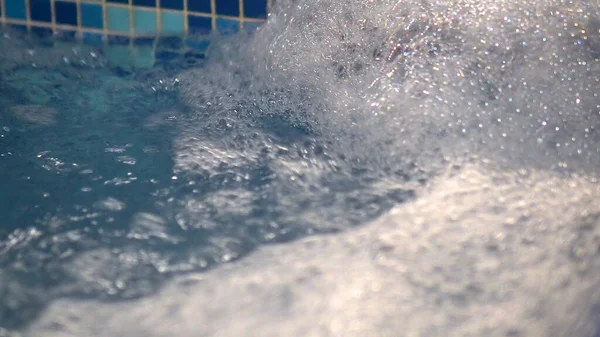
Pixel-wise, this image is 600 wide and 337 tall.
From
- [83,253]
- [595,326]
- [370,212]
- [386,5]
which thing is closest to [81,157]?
[83,253]

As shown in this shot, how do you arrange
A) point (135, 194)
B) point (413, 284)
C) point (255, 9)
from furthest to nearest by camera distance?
point (255, 9), point (135, 194), point (413, 284)

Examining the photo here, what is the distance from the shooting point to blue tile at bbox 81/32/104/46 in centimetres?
123

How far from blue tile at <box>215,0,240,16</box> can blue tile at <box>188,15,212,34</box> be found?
3 centimetres

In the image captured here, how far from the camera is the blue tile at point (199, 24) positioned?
3.96 feet

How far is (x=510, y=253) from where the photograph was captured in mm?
700

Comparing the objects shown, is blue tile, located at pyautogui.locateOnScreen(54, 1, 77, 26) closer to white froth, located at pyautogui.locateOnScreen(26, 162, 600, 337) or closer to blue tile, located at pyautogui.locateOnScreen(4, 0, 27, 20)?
blue tile, located at pyautogui.locateOnScreen(4, 0, 27, 20)

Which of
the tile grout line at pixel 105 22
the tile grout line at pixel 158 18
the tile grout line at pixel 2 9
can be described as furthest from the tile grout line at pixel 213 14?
the tile grout line at pixel 2 9

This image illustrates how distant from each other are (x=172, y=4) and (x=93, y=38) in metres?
0.20

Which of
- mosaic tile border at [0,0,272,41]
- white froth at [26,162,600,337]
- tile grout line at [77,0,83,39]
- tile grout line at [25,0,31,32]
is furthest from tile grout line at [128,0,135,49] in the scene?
white froth at [26,162,600,337]

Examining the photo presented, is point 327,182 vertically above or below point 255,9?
below

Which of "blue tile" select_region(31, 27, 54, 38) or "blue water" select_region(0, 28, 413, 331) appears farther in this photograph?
"blue tile" select_region(31, 27, 54, 38)

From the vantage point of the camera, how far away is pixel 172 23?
1.22 metres

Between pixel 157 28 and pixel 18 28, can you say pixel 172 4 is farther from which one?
pixel 18 28

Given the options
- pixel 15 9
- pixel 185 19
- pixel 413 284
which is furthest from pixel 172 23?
pixel 413 284
